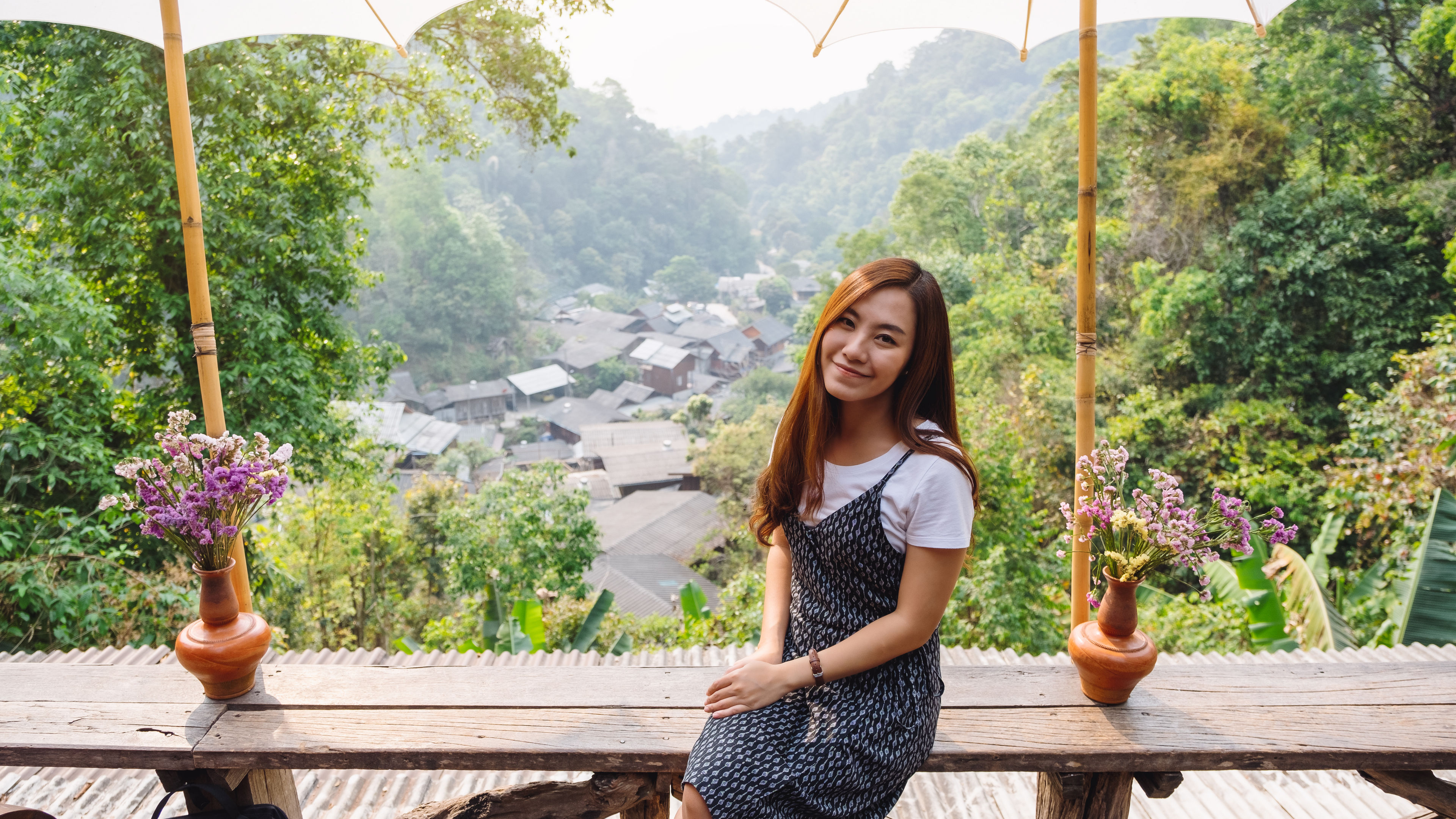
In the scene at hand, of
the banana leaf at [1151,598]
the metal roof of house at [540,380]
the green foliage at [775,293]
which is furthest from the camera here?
the green foliage at [775,293]

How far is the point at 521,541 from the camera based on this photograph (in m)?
8.20

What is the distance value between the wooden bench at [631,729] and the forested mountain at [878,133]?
30053 mm

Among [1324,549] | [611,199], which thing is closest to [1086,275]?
[1324,549]

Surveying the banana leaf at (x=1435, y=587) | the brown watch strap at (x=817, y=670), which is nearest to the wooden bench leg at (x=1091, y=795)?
the brown watch strap at (x=817, y=670)

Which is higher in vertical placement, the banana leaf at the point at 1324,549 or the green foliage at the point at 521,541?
the banana leaf at the point at 1324,549

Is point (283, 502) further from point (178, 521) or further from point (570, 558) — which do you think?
point (178, 521)

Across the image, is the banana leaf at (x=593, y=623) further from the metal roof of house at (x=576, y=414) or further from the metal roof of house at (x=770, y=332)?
the metal roof of house at (x=770, y=332)

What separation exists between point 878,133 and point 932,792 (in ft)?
117

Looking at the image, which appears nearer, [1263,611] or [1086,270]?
[1086,270]

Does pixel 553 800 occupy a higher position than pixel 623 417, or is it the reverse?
pixel 553 800

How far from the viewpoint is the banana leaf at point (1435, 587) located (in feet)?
9.97

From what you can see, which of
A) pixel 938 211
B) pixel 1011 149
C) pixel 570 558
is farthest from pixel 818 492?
pixel 1011 149

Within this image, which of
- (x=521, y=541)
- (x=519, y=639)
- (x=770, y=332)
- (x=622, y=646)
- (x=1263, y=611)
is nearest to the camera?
(x=1263, y=611)

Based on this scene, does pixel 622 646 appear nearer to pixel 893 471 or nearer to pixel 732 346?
pixel 893 471
